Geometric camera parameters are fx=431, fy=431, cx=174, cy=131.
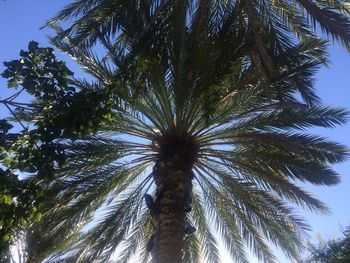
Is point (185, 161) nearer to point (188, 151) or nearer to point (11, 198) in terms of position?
point (188, 151)

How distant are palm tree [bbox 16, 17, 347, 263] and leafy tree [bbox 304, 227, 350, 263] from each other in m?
2.50

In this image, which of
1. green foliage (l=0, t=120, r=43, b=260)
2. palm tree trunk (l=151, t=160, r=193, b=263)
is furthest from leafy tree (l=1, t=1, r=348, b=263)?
green foliage (l=0, t=120, r=43, b=260)

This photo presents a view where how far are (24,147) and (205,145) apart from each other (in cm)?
467

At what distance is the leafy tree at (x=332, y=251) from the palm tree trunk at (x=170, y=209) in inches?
213

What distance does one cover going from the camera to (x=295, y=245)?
9.80 metres

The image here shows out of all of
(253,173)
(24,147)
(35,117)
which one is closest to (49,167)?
(24,147)

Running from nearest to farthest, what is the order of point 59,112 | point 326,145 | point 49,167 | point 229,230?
1. point 49,167
2. point 59,112
3. point 326,145
4. point 229,230

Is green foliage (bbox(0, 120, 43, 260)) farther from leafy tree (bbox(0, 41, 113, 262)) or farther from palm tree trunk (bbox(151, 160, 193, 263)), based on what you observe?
palm tree trunk (bbox(151, 160, 193, 263))

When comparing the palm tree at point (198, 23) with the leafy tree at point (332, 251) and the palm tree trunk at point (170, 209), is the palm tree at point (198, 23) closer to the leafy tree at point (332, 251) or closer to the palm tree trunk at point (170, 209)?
the palm tree trunk at point (170, 209)

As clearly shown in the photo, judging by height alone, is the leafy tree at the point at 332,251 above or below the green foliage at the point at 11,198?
above

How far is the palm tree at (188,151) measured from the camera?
8.10 m

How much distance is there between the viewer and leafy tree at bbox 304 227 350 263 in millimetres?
11625

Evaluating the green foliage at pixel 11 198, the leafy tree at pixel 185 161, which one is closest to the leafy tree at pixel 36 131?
the green foliage at pixel 11 198

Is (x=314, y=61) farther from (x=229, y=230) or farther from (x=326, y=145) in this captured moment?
(x=229, y=230)
